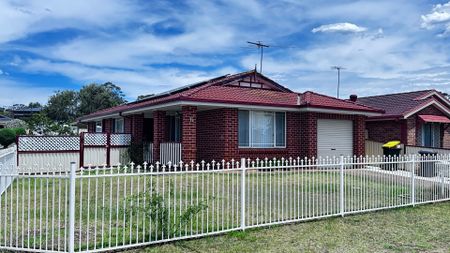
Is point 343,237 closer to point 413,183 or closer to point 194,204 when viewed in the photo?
point 194,204

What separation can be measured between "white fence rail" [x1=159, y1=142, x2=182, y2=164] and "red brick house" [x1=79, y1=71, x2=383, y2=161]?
27cm

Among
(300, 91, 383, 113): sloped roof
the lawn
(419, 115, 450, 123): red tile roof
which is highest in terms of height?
(300, 91, 383, 113): sloped roof

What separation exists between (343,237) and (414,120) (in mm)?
17215

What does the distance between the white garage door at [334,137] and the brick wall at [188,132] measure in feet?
19.1

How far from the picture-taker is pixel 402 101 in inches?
945

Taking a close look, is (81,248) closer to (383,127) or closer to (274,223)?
(274,223)

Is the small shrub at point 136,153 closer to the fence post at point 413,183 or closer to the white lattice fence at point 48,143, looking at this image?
the white lattice fence at point 48,143

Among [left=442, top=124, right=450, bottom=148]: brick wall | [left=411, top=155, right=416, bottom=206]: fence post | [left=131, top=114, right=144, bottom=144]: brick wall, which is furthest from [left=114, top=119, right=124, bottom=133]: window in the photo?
[left=442, top=124, right=450, bottom=148]: brick wall

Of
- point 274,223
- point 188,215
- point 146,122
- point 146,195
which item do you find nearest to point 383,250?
point 274,223

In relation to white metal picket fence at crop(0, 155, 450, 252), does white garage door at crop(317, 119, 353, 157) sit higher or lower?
higher

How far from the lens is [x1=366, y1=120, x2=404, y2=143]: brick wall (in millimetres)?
22230

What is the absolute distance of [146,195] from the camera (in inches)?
267

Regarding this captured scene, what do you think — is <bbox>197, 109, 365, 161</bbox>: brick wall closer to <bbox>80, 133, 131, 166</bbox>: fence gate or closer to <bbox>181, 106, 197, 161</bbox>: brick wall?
<bbox>181, 106, 197, 161</bbox>: brick wall

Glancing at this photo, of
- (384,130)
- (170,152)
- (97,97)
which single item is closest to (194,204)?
(170,152)
